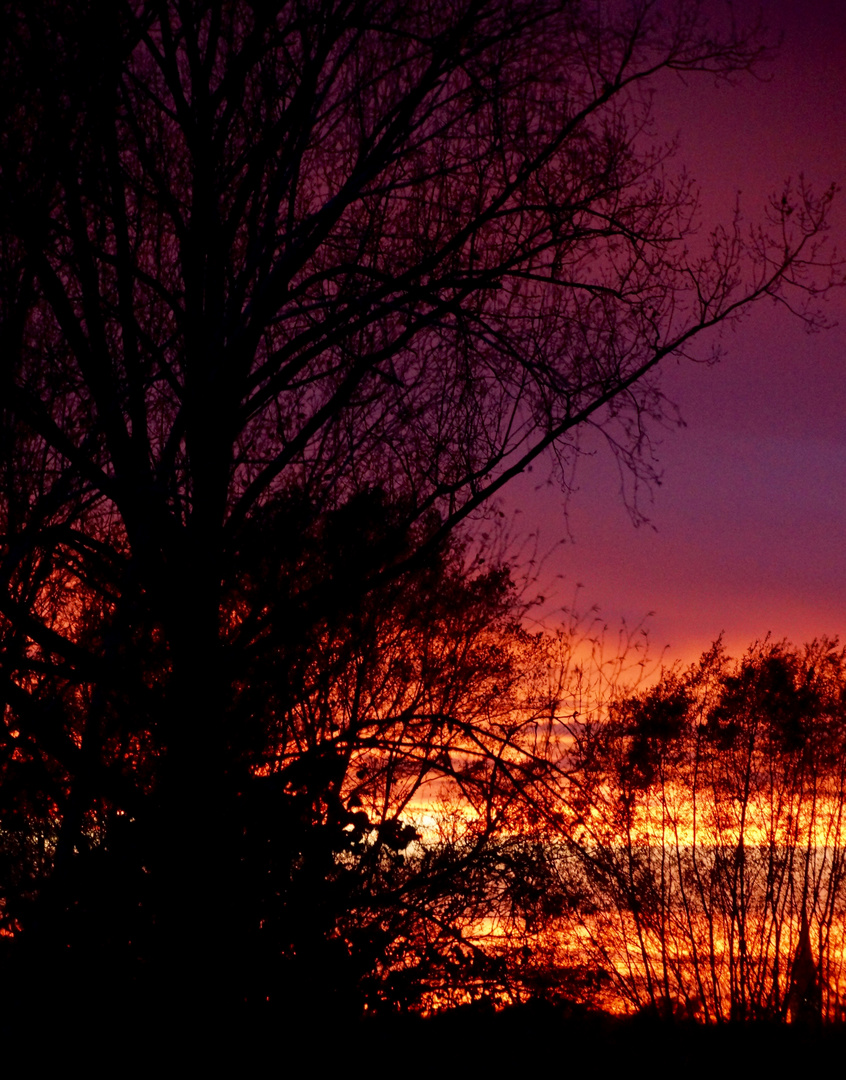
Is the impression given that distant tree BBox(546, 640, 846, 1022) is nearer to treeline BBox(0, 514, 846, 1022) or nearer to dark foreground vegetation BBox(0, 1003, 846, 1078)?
treeline BBox(0, 514, 846, 1022)

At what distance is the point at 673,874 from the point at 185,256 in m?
16.1

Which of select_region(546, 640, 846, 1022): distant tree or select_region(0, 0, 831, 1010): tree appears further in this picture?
select_region(546, 640, 846, 1022): distant tree

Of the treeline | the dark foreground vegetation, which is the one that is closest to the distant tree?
the treeline

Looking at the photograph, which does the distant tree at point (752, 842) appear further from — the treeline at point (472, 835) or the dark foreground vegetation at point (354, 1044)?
the dark foreground vegetation at point (354, 1044)

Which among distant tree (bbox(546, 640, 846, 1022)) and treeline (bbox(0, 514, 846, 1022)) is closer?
treeline (bbox(0, 514, 846, 1022))

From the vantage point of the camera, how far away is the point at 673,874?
18.7m

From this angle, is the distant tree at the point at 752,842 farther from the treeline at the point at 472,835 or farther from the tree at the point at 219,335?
the tree at the point at 219,335

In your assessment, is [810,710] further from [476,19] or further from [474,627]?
[476,19]

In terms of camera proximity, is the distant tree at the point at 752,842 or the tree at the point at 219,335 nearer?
the tree at the point at 219,335

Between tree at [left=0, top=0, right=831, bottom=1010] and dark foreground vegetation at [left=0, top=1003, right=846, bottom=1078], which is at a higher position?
tree at [left=0, top=0, right=831, bottom=1010]

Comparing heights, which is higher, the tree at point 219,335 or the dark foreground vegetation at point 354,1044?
the tree at point 219,335

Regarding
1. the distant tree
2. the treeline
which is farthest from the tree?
the distant tree

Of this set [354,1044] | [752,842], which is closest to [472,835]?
[354,1044]

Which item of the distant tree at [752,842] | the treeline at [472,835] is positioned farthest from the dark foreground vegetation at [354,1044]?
the distant tree at [752,842]
